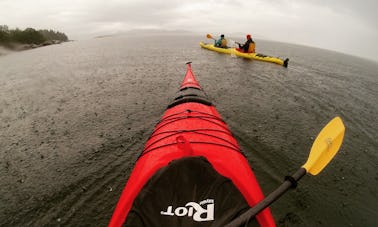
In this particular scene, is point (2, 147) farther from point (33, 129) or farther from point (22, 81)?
point (22, 81)

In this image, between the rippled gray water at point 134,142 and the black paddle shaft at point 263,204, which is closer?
the black paddle shaft at point 263,204

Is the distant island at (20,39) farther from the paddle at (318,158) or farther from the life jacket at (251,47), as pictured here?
the paddle at (318,158)

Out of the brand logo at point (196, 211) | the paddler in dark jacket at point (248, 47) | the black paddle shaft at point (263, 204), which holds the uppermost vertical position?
the paddler in dark jacket at point (248, 47)

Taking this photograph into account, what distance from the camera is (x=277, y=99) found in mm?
13508

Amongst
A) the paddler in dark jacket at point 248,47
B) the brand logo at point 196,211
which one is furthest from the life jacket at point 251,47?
the brand logo at point 196,211

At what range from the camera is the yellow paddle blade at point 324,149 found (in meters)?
3.42

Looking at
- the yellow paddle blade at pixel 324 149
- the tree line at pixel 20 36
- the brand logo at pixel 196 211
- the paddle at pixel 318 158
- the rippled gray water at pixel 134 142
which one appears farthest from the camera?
the tree line at pixel 20 36

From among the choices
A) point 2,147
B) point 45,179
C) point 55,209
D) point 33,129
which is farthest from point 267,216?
point 33,129

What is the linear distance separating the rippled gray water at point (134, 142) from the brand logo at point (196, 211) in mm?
3025

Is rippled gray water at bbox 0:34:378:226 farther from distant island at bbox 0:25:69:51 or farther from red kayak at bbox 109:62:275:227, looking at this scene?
distant island at bbox 0:25:69:51

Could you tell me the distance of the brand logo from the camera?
289 cm

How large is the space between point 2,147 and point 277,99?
13580 millimetres

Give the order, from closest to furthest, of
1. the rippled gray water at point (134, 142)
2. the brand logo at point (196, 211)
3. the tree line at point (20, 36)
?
the brand logo at point (196, 211) < the rippled gray water at point (134, 142) < the tree line at point (20, 36)

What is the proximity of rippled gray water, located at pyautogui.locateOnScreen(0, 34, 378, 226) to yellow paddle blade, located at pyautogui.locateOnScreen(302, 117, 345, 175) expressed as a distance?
239cm
